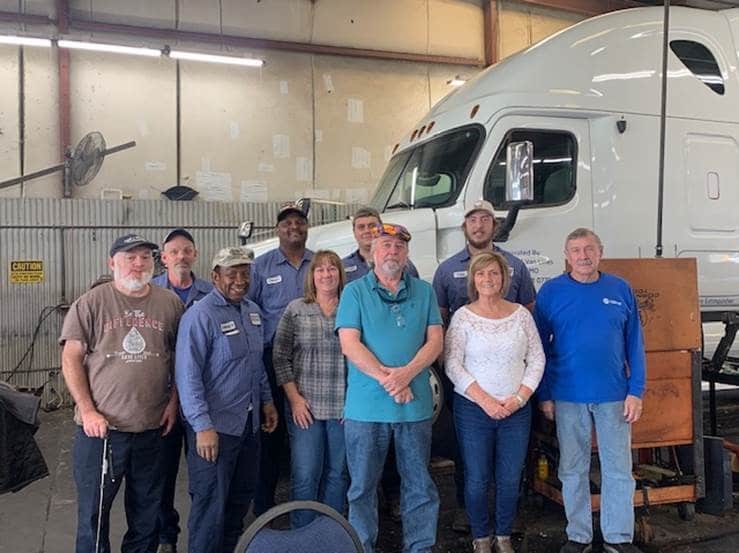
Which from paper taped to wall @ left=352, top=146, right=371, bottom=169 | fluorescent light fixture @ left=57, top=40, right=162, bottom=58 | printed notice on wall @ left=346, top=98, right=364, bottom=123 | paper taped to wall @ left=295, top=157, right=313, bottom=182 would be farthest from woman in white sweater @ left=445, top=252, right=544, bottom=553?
printed notice on wall @ left=346, top=98, right=364, bottom=123

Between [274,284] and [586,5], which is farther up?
[586,5]

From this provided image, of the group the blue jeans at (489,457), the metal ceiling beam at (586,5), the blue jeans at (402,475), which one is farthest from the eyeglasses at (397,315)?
the metal ceiling beam at (586,5)

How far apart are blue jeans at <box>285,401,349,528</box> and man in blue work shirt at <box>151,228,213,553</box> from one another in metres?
0.66

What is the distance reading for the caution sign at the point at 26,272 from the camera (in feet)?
27.1

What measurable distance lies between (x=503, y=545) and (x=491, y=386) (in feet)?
2.98

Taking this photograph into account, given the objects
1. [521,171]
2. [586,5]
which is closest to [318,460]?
[521,171]

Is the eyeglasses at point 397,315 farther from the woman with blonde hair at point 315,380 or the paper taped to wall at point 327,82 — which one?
the paper taped to wall at point 327,82

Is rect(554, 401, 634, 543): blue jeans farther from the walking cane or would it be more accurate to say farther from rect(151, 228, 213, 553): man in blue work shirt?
the walking cane

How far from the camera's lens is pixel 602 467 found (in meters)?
3.51

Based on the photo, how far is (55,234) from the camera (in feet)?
27.4

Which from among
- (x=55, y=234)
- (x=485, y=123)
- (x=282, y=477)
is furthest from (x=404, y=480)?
(x=55, y=234)

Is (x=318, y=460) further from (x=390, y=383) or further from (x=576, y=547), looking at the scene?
(x=576, y=547)

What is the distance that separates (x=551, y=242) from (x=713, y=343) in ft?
6.25

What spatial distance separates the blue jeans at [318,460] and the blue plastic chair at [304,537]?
102 cm
